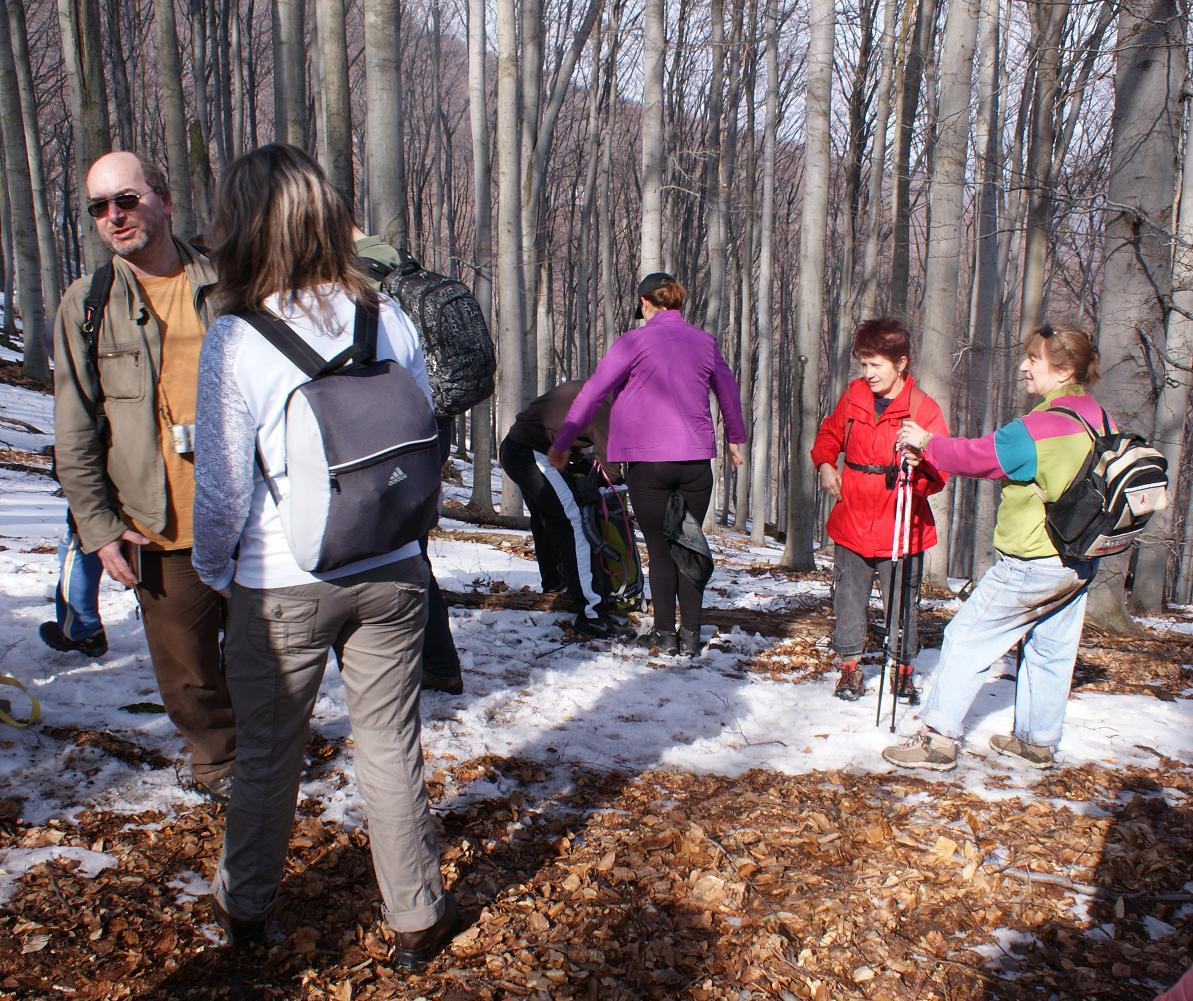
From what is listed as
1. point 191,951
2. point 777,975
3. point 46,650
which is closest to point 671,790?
point 777,975

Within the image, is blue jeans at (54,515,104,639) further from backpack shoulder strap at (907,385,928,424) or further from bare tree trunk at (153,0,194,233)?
bare tree trunk at (153,0,194,233)

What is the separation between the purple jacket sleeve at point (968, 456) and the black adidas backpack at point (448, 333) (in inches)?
77.8

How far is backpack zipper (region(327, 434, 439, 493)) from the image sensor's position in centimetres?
207

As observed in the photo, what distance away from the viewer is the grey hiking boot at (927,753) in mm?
3963

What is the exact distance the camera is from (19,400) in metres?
14.7

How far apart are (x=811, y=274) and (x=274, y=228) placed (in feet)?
28.2

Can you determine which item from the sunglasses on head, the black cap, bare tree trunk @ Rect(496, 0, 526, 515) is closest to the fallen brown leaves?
the sunglasses on head

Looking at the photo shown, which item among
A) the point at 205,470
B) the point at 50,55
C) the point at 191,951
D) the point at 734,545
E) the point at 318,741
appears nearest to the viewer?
the point at 205,470

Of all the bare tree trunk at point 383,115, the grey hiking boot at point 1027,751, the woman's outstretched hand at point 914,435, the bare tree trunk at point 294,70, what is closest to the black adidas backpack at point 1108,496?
the woman's outstretched hand at point 914,435

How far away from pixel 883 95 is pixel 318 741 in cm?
1425

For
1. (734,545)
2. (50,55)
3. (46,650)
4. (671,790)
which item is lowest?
(734,545)

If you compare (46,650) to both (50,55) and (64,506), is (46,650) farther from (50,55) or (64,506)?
(50,55)

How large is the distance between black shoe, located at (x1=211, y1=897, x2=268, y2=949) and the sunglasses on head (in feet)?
7.07

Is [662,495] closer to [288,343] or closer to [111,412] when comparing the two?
[111,412]
